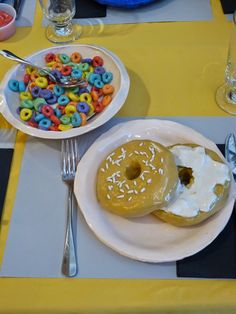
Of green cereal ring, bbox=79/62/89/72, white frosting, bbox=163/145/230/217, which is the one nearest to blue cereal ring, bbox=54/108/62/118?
green cereal ring, bbox=79/62/89/72

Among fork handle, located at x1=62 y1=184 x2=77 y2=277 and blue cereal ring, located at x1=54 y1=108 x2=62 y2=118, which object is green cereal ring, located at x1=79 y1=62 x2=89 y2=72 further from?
fork handle, located at x1=62 y1=184 x2=77 y2=277

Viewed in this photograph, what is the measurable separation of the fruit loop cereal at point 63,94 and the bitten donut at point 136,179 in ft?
0.39

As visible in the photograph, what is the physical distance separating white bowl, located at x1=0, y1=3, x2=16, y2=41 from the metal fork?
334 mm

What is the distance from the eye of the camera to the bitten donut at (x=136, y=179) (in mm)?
513

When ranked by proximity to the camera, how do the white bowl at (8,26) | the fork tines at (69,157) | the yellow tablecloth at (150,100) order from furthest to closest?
1. the white bowl at (8,26)
2. the fork tines at (69,157)
3. the yellow tablecloth at (150,100)

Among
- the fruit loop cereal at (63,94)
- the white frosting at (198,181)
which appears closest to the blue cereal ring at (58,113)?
the fruit loop cereal at (63,94)

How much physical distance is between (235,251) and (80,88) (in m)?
0.39

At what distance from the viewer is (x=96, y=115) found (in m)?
0.66

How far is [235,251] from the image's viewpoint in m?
0.52

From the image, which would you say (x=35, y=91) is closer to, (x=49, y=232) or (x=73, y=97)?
(x=73, y=97)

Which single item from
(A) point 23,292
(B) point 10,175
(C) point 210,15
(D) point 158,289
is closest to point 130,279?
(D) point 158,289

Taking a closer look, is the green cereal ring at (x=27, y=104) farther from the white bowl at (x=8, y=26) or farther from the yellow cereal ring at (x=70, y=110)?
the white bowl at (x=8, y=26)

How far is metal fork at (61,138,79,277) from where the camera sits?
1.72ft

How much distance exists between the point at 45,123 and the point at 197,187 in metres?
0.28
